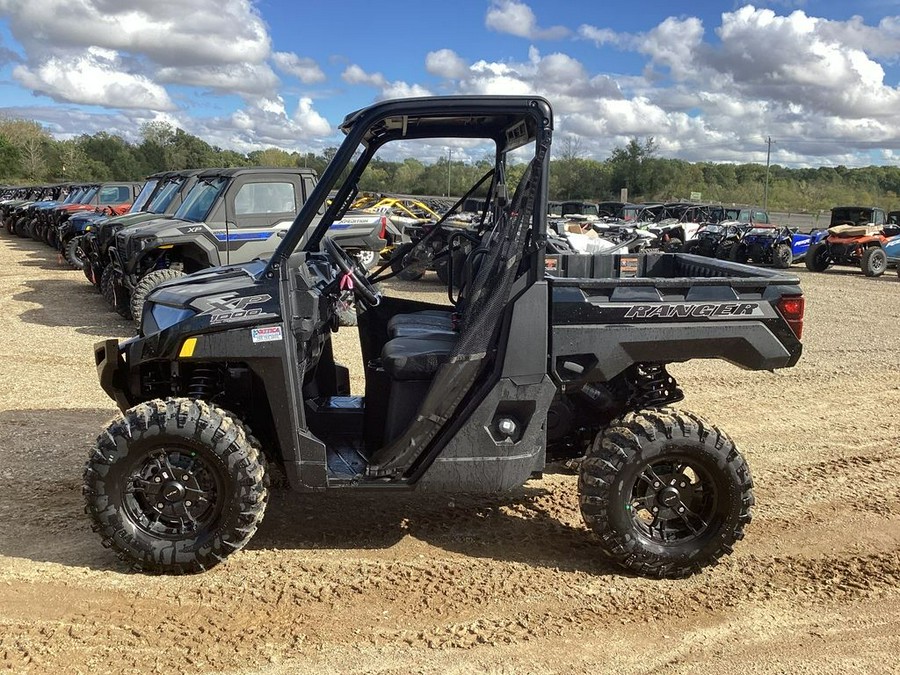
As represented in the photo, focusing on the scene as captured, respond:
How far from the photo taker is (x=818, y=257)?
19.7 meters

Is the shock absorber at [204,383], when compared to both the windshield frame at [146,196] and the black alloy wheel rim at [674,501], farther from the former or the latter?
the windshield frame at [146,196]

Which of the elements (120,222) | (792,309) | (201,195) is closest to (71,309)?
(120,222)

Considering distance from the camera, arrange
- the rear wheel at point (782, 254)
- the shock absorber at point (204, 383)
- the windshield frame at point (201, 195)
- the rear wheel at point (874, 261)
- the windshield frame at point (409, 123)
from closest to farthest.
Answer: the windshield frame at point (409, 123)
the shock absorber at point (204, 383)
the windshield frame at point (201, 195)
the rear wheel at point (874, 261)
the rear wheel at point (782, 254)

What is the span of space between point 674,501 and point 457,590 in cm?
112

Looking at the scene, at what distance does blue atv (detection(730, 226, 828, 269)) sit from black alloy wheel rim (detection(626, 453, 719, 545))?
17977mm

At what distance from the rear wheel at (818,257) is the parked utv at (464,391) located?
17502 millimetres

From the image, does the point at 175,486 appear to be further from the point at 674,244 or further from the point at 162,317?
the point at 674,244

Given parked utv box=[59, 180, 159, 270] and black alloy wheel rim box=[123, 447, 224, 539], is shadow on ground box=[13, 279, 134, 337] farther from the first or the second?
black alloy wheel rim box=[123, 447, 224, 539]

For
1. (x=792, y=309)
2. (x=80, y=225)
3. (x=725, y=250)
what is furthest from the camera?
(x=725, y=250)

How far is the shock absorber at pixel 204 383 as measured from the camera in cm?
387

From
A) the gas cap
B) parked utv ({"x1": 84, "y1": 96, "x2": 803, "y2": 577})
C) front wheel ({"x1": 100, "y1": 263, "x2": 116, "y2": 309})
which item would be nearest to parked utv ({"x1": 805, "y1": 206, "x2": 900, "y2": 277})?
front wheel ({"x1": 100, "y1": 263, "x2": 116, "y2": 309})

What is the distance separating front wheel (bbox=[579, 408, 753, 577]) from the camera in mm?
3656

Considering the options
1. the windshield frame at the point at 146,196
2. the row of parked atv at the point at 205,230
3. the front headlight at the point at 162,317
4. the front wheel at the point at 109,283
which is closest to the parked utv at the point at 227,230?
the row of parked atv at the point at 205,230

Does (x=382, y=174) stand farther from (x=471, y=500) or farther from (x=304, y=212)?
(x=471, y=500)
